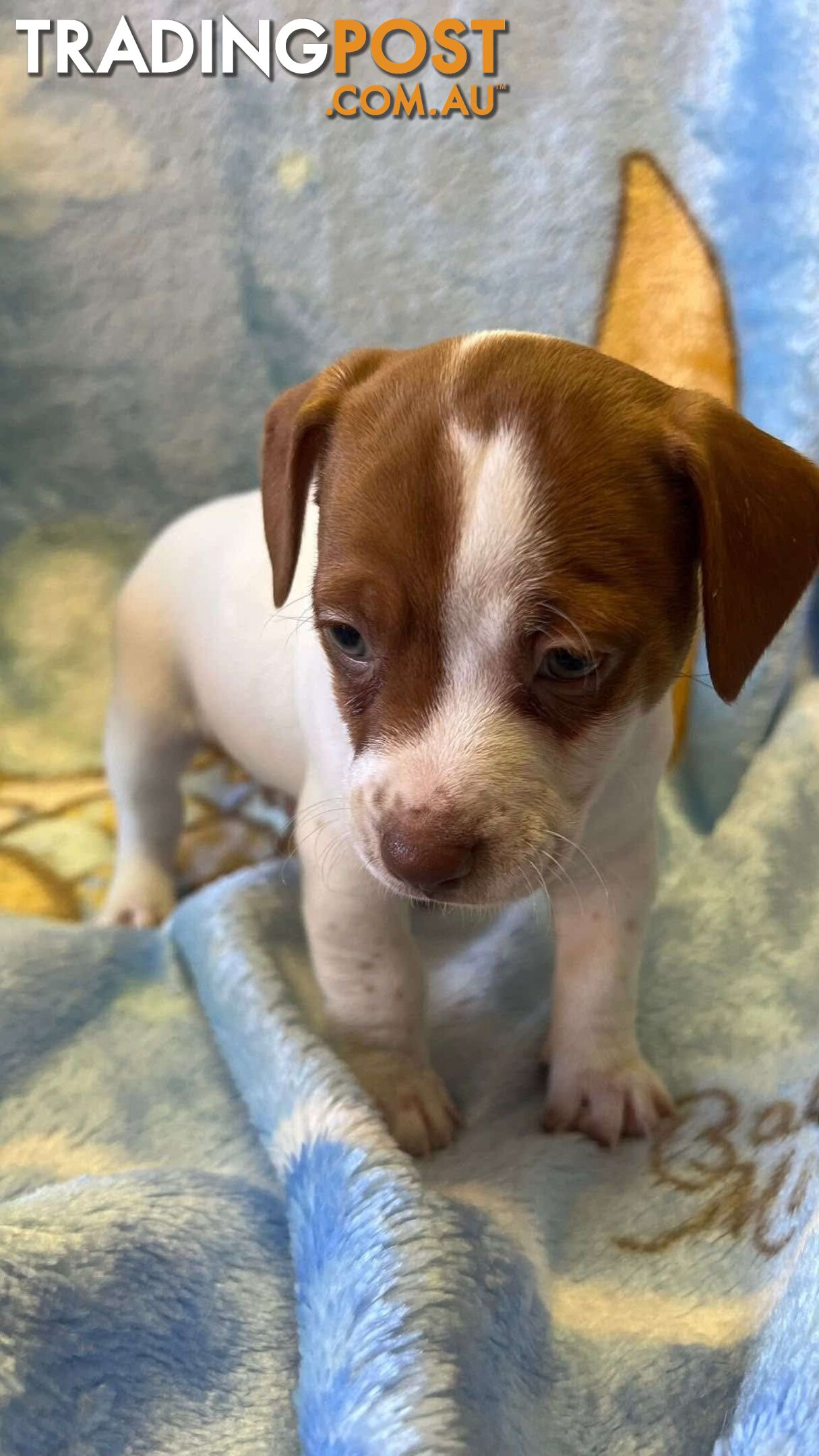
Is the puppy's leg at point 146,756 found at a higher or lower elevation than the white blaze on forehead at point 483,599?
lower

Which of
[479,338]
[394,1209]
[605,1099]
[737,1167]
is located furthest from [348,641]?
[737,1167]

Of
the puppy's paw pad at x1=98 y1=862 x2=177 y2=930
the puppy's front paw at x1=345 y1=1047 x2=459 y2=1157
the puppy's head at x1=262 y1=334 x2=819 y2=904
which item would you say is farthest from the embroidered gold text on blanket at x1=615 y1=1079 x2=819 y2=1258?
the puppy's paw pad at x1=98 y1=862 x2=177 y2=930

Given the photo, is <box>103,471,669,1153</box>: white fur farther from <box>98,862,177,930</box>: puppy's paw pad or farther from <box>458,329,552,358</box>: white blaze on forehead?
<box>458,329,552,358</box>: white blaze on forehead

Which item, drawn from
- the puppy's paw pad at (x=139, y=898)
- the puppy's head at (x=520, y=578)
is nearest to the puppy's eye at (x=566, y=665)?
the puppy's head at (x=520, y=578)

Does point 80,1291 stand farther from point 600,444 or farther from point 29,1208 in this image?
point 600,444

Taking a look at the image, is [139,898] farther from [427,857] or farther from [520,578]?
[520,578]

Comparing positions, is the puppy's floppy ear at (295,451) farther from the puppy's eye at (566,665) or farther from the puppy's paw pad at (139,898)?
the puppy's paw pad at (139,898)
